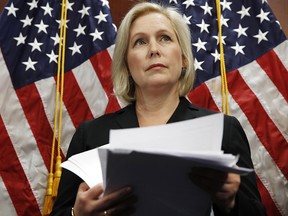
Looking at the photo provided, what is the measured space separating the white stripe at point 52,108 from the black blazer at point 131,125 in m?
0.46

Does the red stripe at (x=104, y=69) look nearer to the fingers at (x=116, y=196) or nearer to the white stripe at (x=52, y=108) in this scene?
the white stripe at (x=52, y=108)

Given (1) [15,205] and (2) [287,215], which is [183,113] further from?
(1) [15,205]

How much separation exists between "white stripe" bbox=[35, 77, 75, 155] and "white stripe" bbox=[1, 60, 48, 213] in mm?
94

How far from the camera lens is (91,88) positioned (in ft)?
5.42

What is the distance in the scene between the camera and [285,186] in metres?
1.53

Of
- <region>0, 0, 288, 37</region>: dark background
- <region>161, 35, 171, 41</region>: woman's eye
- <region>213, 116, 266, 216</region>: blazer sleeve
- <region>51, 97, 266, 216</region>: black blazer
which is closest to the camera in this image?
<region>213, 116, 266, 216</region>: blazer sleeve

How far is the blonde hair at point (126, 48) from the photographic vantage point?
4.14 ft

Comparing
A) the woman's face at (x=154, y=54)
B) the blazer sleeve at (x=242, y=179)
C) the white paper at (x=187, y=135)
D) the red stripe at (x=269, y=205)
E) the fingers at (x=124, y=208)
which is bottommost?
the red stripe at (x=269, y=205)

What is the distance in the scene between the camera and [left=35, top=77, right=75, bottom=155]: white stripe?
1622 millimetres

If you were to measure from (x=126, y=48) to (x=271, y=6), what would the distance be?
2.71 feet

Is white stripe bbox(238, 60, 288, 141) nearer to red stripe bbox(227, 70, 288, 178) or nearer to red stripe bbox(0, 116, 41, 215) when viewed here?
red stripe bbox(227, 70, 288, 178)

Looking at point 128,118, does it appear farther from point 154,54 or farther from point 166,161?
point 166,161

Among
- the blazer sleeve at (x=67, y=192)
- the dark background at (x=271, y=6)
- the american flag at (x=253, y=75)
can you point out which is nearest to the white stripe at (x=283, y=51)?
the american flag at (x=253, y=75)

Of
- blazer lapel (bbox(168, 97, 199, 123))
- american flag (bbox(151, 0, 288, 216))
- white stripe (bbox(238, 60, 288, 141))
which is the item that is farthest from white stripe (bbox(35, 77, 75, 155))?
white stripe (bbox(238, 60, 288, 141))
